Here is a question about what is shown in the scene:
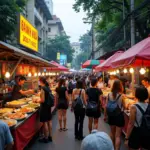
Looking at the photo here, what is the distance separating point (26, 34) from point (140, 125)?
1584cm

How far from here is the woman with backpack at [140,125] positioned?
400 centimetres

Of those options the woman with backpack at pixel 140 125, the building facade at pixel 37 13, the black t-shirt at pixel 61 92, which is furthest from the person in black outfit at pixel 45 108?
the building facade at pixel 37 13

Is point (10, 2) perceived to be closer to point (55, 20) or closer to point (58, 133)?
point (58, 133)

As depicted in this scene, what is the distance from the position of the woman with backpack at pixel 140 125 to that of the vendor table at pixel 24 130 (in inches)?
101

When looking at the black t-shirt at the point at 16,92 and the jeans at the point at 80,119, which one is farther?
the black t-shirt at the point at 16,92

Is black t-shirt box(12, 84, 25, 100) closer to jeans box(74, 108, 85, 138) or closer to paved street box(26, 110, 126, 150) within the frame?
paved street box(26, 110, 126, 150)

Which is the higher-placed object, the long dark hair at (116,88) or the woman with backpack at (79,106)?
the long dark hair at (116,88)

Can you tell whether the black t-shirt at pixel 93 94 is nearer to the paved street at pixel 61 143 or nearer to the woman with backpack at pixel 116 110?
the woman with backpack at pixel 116 110

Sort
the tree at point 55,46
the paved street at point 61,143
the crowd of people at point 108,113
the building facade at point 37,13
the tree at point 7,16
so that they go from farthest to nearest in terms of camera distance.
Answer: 1. the tree at point 55,46
2. the building facade at point 37,13
3. the tree at point 7,16
4. the paved street at point 61,143
5. the crowd of people at point 108,113

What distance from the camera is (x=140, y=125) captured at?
161 inches

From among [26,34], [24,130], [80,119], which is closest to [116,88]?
[80,119]

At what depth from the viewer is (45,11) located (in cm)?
4572

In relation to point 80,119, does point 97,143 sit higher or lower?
higher

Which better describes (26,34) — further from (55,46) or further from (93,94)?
(55,46)
